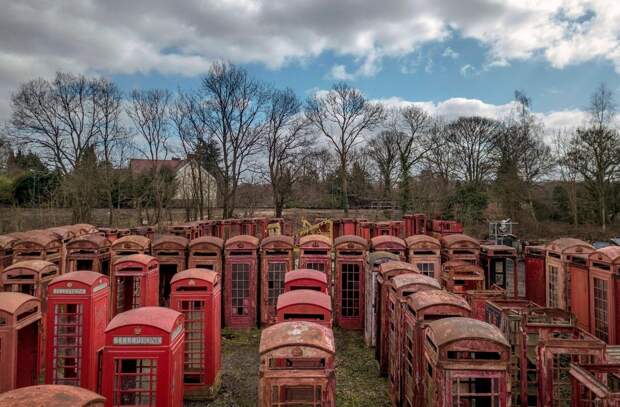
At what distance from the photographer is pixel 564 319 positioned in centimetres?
820

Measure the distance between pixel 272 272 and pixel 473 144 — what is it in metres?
33.0

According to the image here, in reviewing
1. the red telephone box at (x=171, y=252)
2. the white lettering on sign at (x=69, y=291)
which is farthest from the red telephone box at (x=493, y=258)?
the white lettering on sign at (x=69, y=291)

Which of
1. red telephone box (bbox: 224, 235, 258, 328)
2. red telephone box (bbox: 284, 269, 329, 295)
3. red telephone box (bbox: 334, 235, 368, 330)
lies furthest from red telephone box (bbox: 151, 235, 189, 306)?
red telephone box (bbox: 334, 235, 368, 330)

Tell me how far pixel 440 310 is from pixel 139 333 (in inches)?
177

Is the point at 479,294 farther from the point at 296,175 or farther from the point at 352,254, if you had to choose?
the point at 296,175

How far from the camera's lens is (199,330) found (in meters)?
8.15

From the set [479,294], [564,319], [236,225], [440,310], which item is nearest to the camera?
[440,310]

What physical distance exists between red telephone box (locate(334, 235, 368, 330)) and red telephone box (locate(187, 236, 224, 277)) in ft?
12.4

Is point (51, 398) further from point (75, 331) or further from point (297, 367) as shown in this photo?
point (75, 331)

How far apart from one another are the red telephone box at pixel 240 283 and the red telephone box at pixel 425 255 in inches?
202

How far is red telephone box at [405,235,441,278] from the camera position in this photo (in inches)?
502

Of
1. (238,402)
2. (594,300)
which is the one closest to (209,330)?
(238,402)

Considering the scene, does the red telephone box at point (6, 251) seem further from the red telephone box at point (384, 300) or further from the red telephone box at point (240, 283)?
the red telephone box at point (384, 300)

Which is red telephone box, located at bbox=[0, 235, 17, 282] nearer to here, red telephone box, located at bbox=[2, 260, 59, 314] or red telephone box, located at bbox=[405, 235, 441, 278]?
red telephone box, located at bbox=[2, 260, 59, 314]
